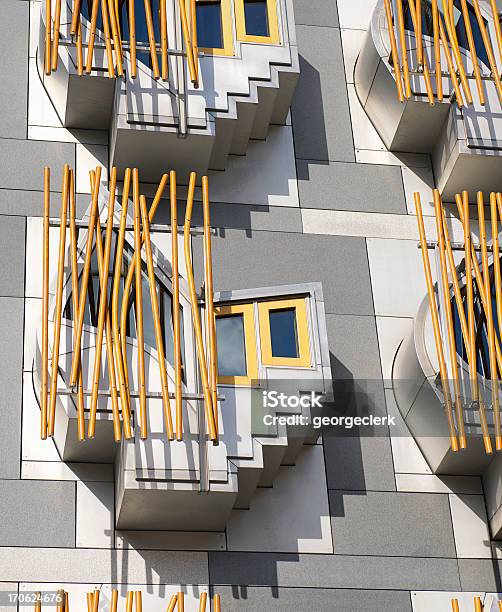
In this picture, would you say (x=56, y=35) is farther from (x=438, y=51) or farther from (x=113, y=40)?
(x=438, y=51)

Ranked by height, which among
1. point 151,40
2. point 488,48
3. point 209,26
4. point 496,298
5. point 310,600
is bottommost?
point 310,600

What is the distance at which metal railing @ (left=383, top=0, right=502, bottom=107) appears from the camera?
55.9ft

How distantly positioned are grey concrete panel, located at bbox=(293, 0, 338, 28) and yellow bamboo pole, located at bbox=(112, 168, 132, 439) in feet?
15.0

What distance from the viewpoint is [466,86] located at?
16969 mm

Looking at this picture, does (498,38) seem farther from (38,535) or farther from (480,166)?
(38,535)

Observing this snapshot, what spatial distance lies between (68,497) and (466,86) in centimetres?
701

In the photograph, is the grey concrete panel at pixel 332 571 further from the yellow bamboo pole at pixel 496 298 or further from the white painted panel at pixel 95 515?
the yellow bamboo pole at pixel 496 298

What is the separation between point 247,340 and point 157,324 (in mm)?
1107

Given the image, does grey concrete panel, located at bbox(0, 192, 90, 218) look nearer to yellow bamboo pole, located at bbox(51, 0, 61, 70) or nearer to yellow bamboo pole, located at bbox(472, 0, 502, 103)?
yellow bamboo pole, located at bbox(51, 0, 61, 70)

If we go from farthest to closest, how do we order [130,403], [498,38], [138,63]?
[498,38], [138,63], [130,403]

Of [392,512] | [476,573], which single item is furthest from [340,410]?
[476,573]

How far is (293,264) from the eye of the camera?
16.6m

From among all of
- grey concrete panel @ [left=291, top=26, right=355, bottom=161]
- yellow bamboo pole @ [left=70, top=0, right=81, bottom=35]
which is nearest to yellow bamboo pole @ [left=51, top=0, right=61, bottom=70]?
yellow bamboo pole @ [left=70, top=0, right=81, bottom=35]

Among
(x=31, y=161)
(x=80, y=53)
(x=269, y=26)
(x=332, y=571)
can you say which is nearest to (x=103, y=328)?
(x=31, y=161)
